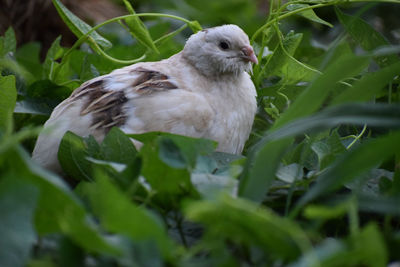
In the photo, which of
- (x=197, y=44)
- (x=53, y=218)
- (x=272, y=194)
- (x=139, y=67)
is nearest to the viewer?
(x=53, y=218)

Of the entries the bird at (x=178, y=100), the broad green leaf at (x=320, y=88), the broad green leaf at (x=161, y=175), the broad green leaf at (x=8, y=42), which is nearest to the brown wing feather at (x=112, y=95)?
the bird at (x=178, y=100)

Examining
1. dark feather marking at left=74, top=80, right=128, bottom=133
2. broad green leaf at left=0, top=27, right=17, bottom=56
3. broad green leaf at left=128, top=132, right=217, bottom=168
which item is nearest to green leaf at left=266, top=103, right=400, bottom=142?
broad green leaf at left=128, top=132, right=217, bottom=168

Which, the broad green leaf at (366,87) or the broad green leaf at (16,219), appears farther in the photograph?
the broad green leaf at (366,87)

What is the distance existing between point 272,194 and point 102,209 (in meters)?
0.50

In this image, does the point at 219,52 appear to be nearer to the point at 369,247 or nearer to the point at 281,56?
the point at 281,56

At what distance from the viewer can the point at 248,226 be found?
992 mm

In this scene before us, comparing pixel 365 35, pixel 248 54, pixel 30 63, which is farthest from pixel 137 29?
pixel 365 35

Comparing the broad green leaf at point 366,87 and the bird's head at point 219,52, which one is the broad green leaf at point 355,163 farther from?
the bird's head at point 219,52

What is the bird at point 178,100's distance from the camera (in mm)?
1673

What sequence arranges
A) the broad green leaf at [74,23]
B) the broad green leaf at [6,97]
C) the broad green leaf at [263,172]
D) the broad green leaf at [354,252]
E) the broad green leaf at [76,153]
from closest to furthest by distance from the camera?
the broad green leaf at [354,252] < the broad green leaf at [263,172] < the broad green leaf at [76,153] < the broad green leaf at [6,97] < the broad green leaf at [74,23]

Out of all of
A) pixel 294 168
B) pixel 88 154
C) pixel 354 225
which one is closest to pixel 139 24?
pixel 88 154

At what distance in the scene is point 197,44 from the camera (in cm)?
205

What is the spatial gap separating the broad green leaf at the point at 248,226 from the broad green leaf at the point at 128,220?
0.06m

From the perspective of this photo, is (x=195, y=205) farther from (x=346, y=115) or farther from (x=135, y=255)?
(x=346, y=115)
